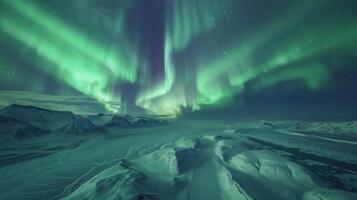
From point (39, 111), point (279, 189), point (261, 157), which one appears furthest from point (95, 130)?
point (279, 189)

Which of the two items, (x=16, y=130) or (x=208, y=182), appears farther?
(x=16, y=130)

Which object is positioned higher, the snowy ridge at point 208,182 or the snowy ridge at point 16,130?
the snowy ridge at point 16,130

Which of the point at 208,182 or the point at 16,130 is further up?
the point at 16,130

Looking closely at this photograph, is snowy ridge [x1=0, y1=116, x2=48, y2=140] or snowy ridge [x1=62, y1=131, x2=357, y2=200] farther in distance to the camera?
snowy ridge [x1=0, y1=116, x2=48, y2=140]

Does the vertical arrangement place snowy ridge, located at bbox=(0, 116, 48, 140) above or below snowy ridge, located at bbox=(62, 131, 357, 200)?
above

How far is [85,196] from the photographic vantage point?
1476 cm

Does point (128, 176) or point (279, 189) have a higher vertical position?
point (128, 176)

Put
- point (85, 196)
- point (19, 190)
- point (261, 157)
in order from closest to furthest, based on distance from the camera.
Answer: point (85, 196) < point (19, 190) < point (261, 157)

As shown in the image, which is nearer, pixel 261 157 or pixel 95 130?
pixel 261 157

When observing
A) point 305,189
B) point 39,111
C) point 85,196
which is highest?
point 39,111

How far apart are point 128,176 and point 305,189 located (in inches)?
661

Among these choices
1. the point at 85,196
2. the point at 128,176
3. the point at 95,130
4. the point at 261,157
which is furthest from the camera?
the point at 95,130

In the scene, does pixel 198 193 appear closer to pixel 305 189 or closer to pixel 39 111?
pixel 305 189

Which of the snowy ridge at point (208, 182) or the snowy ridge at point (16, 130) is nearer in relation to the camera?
the snowy ridge at point (208, 182)
